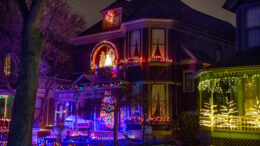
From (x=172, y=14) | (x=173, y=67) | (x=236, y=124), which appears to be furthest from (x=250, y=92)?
(x=172, y=14)

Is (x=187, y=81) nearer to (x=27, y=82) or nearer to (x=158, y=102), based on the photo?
(x=158, y=102)

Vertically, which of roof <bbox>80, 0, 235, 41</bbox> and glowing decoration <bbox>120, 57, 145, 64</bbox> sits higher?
roof <bbox>80, 0, 235, 41</bbox>

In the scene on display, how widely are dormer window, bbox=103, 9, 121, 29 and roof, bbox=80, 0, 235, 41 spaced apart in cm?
46

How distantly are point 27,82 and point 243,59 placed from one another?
984cm

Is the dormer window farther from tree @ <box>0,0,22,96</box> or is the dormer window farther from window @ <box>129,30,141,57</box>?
tree @ <box>0,0,22,96</box>

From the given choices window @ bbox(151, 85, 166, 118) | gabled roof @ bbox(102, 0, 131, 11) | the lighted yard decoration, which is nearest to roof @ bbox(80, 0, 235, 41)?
gabled roof @ bbox(102, 0, 131, 11)

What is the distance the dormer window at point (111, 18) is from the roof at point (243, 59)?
1426 cm

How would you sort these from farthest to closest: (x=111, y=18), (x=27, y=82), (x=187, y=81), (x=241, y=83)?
(x=111, y=18) < (x=187, y=81) < (x=241, y=83) < (x=27, y=82)

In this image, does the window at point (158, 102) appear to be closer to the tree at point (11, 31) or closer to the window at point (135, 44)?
the window at point (135, 44)

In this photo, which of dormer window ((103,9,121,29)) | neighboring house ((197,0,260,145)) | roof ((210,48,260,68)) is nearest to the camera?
neighboring house ((197,0,260,145))

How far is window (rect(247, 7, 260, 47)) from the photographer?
1666 centimetres

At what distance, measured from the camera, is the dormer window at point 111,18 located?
29062 millimetres

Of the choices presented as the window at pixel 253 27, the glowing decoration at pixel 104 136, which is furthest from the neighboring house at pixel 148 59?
the window at pixel 253 27

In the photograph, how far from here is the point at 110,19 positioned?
29484mm
